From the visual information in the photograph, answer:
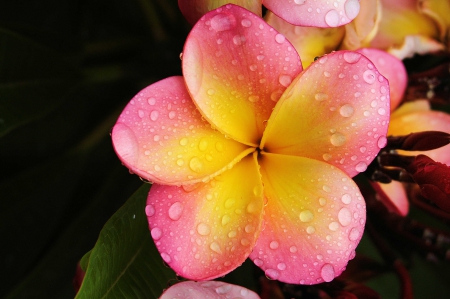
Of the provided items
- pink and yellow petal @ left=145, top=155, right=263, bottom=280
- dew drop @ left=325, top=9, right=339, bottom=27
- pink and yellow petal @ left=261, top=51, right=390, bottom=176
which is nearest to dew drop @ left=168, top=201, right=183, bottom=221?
pink and yellow petal @ left=145, top=155, right=263, bottom=280

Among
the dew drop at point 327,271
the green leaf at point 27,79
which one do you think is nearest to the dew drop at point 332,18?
the dew drop at point 327,271

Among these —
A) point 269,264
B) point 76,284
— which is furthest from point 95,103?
point 269,264

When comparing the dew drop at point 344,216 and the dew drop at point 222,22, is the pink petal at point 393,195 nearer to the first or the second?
the dew drop at point 344,216

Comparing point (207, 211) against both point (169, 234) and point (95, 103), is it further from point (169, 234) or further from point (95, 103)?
point (95, 103)

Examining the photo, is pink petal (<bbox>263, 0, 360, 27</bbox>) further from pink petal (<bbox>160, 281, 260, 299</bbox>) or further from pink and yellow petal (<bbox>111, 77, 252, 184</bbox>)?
pink petal (<bbox>160, 281, 260, 299</bbox>)

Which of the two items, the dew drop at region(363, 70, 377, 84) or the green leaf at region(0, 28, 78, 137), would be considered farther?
the green leaf at region(0, 28, 78, 137)

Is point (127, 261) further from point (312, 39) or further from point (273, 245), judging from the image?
point (312, 39)

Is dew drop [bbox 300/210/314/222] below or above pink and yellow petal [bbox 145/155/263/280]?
below
